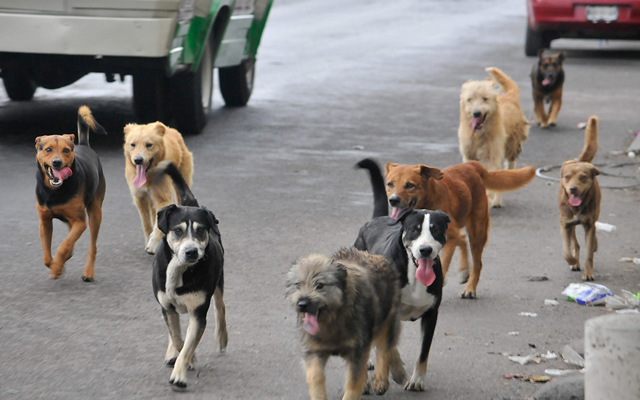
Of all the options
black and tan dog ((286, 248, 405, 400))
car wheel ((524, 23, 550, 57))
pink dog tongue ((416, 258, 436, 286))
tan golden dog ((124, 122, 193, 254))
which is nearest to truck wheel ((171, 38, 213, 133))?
tan golden dog ((124, 122, 193, 254))

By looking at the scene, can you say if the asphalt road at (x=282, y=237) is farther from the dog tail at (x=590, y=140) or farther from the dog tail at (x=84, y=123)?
the dog tail at (x=84, y=123)

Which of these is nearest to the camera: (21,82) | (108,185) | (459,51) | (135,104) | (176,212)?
(176,212)

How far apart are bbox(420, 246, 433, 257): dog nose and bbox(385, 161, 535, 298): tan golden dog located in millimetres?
1318

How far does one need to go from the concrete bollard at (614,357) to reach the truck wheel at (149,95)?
8.17 meters

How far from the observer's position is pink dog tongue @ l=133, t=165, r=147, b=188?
7035 millimetres

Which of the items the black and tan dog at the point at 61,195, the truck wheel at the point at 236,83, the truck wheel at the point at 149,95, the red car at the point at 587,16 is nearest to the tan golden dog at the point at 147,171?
the black and tan dog at the point at 61,195

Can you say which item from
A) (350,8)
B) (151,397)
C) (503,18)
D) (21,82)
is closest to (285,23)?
(350,8)

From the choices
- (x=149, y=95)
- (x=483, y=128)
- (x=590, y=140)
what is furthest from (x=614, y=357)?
(x=149, y=95)

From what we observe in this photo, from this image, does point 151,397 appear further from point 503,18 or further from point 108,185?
point 503,18

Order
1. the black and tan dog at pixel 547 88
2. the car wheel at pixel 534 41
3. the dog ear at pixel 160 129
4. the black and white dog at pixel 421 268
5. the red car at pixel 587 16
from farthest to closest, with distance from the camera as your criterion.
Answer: the car wheel at pixel 534 41
the red car at pixel 587 16
the black and tan dog at pixel 547 88
the dog ear at pixel 160 129
the black and white dog at pixel 421 268

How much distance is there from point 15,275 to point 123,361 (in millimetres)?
1883

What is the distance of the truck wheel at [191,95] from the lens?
11383 millimetres

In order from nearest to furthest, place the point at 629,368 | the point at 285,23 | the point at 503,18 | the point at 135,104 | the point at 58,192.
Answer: the point at 629,368 < the point at 58,192 < the point at 135,104 < the point at 285,23 < the point at 503,18

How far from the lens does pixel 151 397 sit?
→ 4.34 meters
